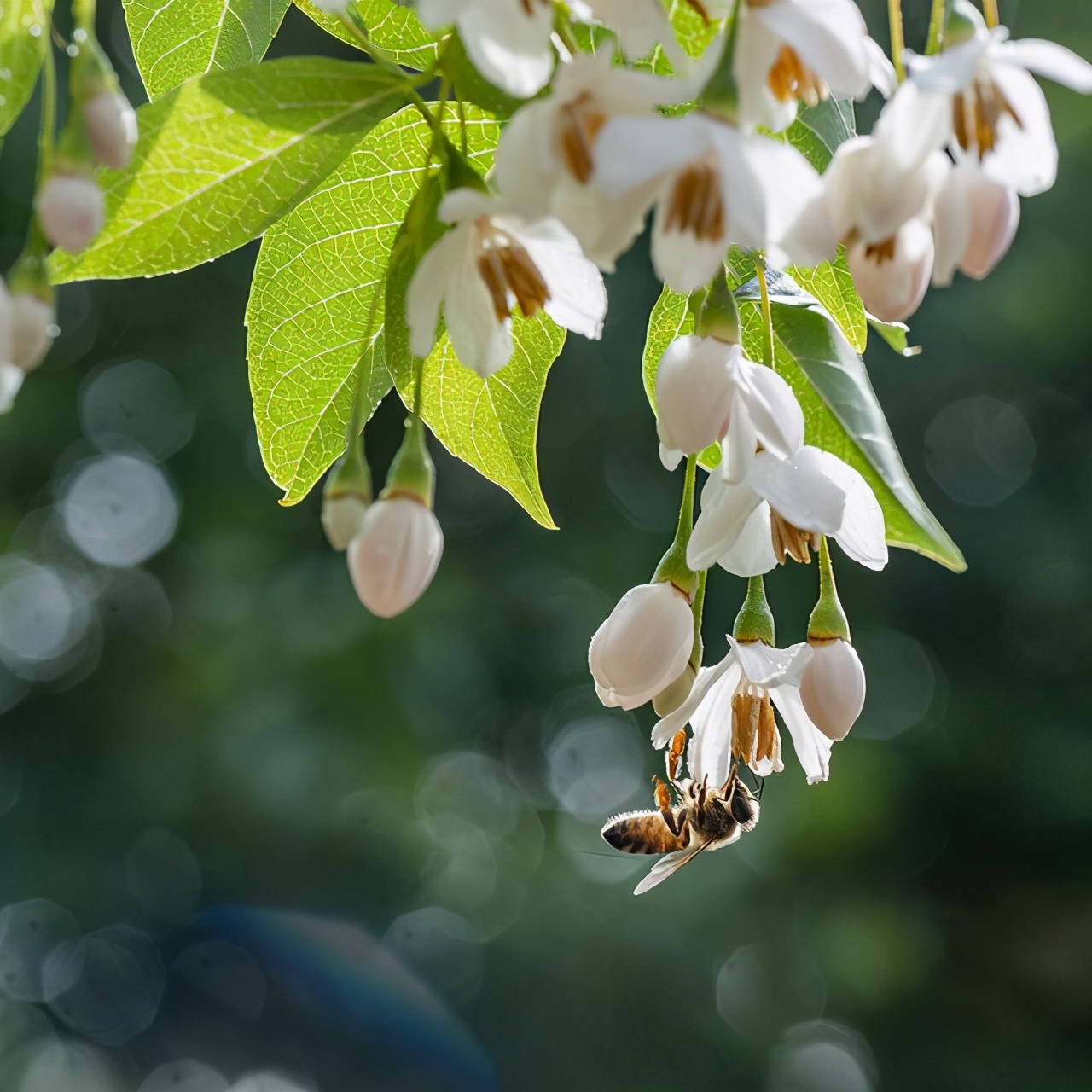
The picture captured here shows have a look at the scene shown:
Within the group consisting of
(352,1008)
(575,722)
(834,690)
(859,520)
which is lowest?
(352,1008)

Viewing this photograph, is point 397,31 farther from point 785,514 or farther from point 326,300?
point 785,514

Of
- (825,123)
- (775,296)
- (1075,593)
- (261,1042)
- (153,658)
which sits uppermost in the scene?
(825,123)

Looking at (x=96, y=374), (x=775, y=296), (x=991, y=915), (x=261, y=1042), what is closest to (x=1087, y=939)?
(x=991, y=915)

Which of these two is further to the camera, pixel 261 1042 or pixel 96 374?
pixel 261 1042

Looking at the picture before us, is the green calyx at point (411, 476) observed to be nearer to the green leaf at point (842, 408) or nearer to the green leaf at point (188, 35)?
the green leaf at point (842, 408)

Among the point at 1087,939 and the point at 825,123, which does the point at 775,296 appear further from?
the point at 1087,939

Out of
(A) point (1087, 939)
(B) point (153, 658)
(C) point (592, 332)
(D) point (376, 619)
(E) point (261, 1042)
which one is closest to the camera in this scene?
(C) point (592, 332)

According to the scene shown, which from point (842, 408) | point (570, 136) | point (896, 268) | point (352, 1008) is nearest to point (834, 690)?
point (842, 408)

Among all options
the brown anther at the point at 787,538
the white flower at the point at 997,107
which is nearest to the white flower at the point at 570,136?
the white flower at the point at 997,107
